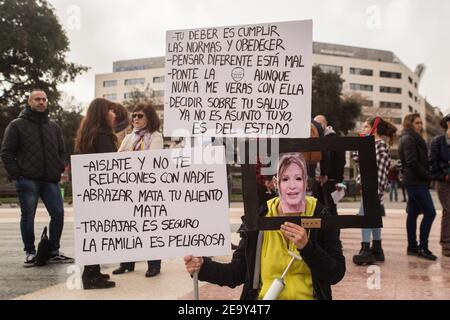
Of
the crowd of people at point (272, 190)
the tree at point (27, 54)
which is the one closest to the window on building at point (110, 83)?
the tree at point (27, 54)

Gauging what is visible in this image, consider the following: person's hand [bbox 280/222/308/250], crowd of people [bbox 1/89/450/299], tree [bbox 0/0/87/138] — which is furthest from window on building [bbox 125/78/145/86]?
person's hand [bbox 280/222/308/250]

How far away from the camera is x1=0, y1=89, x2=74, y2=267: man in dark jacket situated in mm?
5426

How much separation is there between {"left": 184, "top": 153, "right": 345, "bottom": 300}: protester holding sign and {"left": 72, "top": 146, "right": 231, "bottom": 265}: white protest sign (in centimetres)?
13

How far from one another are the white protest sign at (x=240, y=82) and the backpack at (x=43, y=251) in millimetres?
3465

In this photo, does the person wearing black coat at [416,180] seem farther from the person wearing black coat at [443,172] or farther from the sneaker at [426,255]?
the person wearing black coat at [443,172]

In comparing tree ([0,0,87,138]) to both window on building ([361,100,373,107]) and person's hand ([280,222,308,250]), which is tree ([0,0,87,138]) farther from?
window on building ([361,100,373,107])

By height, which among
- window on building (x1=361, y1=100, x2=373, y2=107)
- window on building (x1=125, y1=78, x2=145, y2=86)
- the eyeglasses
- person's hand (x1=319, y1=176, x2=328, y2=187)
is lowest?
person's hand (x1=319, y1=176, x2=328, y2=187)

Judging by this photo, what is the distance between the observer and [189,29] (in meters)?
2.51

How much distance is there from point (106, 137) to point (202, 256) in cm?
247

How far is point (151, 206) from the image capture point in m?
2.36

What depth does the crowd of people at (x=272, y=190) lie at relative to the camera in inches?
87.0

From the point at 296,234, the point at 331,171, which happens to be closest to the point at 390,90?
the point at 331,171

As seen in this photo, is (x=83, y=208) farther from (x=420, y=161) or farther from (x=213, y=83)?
(x=420, y=161)
